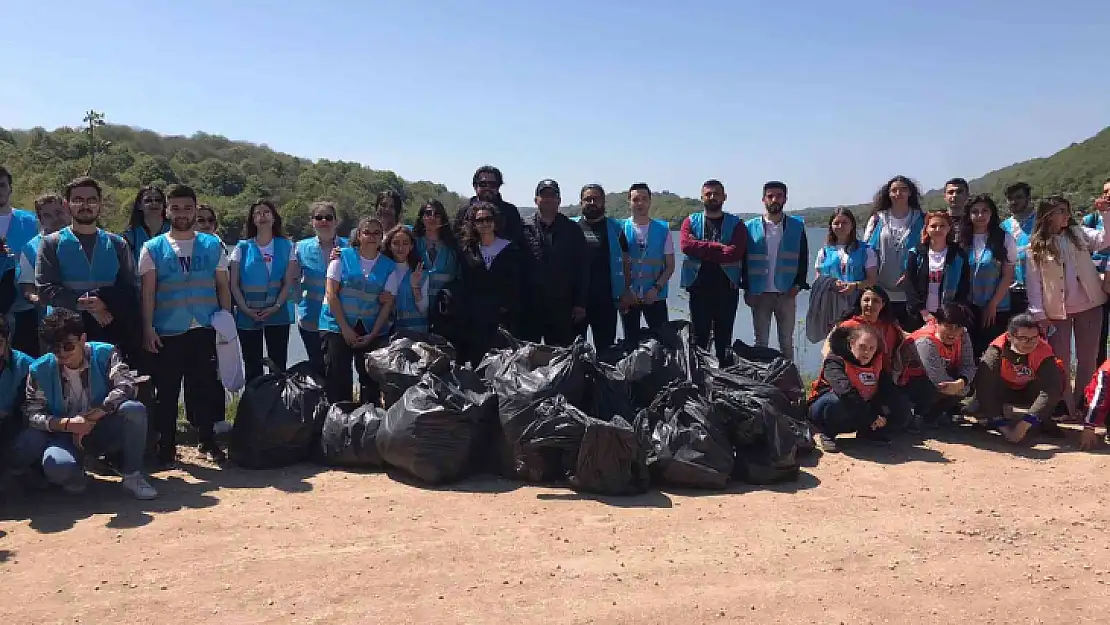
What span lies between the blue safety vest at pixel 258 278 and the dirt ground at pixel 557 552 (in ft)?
3.80

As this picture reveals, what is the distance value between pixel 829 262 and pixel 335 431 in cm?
386

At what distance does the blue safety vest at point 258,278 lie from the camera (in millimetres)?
5391

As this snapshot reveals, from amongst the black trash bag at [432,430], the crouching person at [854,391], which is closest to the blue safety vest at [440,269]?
the black trash bag at [432,430]

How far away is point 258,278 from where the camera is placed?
212 inches

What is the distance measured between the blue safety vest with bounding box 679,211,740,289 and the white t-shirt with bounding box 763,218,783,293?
0.82 feet

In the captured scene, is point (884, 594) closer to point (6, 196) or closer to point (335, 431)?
point (335, 431)

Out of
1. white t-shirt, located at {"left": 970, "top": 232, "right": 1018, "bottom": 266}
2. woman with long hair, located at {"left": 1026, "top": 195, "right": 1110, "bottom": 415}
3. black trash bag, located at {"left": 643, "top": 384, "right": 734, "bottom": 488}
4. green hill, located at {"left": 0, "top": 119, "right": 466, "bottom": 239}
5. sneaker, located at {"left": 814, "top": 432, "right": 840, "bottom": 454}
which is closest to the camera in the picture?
black trash bag, located at {"left": 643, "top": 384, "right": 734, "bottom": 488}

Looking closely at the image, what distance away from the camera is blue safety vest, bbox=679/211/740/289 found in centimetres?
616

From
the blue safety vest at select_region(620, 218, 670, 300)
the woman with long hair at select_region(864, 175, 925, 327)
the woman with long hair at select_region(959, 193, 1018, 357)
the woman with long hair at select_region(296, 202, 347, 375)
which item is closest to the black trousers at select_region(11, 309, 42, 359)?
the woman with long hair at select_region(296, 202, 347, 375)

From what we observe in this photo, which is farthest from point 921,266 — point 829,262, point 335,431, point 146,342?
point 146,342

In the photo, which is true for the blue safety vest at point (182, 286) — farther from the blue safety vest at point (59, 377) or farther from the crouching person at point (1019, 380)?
the crouching person at point (1019, 380)

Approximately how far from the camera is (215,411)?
5066mm

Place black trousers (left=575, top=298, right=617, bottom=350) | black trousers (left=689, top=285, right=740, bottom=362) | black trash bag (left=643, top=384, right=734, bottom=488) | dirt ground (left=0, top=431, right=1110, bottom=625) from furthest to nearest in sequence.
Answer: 1. black trousers (left=689, top=285, right=740, bottom=362)
2. black trousers (left=575, top=298, right=617, bottom=350)
3. black trash bag (left=643, top=384, right=734, bottom=488)
4. dirt ground (left=0, top=431, right=1110, bottom=625)

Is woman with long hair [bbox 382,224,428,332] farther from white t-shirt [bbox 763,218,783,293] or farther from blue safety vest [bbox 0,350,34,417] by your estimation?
white t-shirt [bbox 763,218,783,293]
